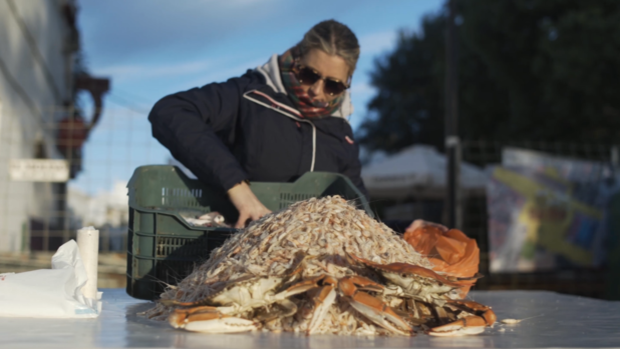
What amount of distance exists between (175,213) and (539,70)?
12059mm

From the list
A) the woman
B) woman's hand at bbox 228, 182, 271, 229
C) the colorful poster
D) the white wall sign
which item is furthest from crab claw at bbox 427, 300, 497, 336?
the colorful poster

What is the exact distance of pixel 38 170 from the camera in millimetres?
6418

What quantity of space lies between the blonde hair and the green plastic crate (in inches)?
23.1

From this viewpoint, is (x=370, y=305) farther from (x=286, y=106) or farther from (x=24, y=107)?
(x=24, y=107)

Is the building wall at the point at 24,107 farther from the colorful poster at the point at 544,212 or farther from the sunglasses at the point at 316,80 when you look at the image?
the colorful poster at the point at 544,212

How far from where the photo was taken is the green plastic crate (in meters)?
2.24

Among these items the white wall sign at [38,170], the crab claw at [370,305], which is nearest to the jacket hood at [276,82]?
the crab claw at [370,305]

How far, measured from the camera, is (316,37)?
288 cm

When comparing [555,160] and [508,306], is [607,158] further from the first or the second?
[508,306]

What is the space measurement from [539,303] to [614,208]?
6.38 m

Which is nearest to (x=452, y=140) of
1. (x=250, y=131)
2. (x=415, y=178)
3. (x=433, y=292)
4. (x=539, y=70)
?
(x=415, y=178)

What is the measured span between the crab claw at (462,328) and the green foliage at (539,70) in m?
11.1

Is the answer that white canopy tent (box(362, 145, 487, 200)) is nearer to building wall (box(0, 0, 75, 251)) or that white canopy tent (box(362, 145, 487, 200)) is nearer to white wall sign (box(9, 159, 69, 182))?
building wall (box(0, 0, 75, 251))

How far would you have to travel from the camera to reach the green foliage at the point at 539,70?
11.6 meters
